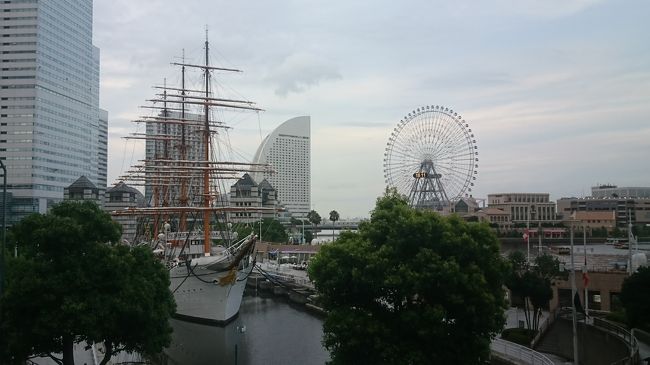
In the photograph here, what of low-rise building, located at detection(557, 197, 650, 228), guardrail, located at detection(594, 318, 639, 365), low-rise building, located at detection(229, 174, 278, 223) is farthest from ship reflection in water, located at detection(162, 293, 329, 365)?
low-rise building, located at detection(557, 197, 650, 228)

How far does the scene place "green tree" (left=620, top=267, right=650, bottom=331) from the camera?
25141 mm

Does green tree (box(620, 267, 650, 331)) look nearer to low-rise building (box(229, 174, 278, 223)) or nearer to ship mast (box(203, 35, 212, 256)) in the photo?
ship mast (box(203, 35, 212, 256))

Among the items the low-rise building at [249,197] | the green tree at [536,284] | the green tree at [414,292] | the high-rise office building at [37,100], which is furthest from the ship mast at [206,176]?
the low-rise building at [249,197]

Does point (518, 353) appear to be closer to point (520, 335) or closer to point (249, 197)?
point (520, 335)

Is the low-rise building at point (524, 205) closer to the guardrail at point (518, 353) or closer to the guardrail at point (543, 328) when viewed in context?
the guardrail at point (543, 328)

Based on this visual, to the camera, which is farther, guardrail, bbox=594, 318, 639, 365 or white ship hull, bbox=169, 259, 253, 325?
white ship hull, bbox=169, 259, 253, 325

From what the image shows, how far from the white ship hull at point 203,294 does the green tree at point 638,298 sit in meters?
29.0

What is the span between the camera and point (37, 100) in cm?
10419

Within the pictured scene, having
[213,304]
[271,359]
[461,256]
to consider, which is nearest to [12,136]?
[213,304]

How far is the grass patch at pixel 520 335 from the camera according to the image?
30797 mm

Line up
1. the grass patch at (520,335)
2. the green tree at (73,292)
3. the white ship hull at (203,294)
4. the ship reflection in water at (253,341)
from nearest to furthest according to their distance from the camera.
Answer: the green tree at (73,292) → the grass patch at (520,335) → the ship reflection in water at (253,341) → the white ship hull at (203,294)

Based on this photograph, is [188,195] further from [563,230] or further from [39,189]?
[563,230]

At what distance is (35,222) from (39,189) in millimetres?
91267

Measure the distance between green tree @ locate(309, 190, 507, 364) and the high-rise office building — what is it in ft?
286
